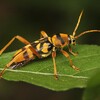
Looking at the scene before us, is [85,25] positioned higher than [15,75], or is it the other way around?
[15,75]

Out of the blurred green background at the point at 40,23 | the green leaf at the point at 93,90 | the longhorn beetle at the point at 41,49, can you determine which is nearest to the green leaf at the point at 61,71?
the longhorn beetle at the point at 41,49

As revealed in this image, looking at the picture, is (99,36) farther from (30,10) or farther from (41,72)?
(41,72)

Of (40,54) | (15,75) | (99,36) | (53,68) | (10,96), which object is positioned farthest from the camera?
(10,96)

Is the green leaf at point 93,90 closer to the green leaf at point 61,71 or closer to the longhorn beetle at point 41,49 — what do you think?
the green leaf at point 61,71

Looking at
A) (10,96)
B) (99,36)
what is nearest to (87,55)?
(99,36)

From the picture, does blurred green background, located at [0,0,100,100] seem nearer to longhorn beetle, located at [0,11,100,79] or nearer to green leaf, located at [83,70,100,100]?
longhorn beetle, located at [0,11,100,79]

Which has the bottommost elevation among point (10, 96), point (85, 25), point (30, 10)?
point (10, 96)
